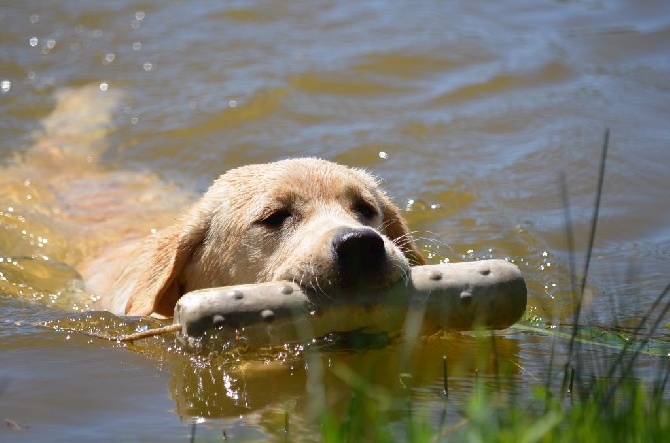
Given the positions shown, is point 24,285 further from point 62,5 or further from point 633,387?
point 62,5

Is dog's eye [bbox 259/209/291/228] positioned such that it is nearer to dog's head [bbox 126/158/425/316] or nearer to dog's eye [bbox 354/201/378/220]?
dog's head [bbox 126/158/425/316]

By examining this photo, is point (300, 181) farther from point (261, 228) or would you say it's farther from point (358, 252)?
A: point (358, 252)

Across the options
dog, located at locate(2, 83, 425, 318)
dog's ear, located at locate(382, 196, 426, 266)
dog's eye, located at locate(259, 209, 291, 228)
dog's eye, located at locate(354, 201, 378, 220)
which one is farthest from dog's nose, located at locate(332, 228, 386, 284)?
dog's ear, located at locate(382, 196, 426, 266)

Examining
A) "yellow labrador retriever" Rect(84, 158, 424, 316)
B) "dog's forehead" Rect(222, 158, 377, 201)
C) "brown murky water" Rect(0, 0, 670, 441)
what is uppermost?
"dog's forehead" Rect(222, 158, 377, 201)

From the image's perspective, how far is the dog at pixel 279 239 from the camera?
4562 millimetres

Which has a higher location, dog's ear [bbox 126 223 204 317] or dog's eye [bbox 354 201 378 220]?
dog's eye [bbox 354 201 378 220]

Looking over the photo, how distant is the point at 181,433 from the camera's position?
12.9 ft

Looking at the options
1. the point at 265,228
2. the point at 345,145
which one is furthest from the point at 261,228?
the point at 345,145

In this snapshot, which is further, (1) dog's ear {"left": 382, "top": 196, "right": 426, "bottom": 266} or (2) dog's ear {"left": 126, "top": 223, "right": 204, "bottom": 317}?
(1) dog's ear {"left": 382, "top": 196, "right": 426, "bottom": 266}

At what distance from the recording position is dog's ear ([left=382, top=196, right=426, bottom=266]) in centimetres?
580

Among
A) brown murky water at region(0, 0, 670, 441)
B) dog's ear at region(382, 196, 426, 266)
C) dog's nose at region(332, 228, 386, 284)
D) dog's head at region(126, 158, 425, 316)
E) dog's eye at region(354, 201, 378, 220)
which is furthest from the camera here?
dog's ear at region(382, 196, 426, 266)

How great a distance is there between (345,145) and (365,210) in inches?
149

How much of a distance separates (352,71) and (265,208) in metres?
5.73

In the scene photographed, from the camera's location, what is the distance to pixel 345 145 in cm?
935
